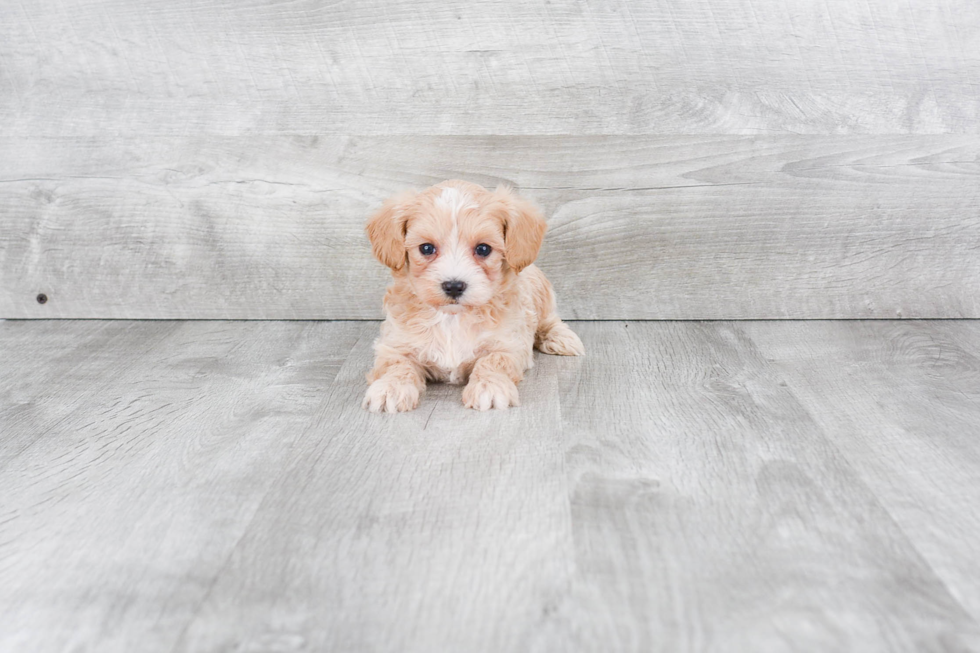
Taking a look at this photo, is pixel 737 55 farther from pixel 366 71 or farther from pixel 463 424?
pixel 463 424

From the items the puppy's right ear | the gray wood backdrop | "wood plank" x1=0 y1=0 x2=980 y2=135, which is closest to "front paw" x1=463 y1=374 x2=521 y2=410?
the puppy's right ear

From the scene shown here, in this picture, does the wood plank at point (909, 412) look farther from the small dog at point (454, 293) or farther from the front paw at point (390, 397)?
the front paw at point (390, 397)

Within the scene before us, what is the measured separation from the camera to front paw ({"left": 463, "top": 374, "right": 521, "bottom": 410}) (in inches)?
81.8

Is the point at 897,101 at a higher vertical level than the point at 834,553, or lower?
higher

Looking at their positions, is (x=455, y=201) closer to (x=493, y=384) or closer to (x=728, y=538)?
(x=493, y=384)

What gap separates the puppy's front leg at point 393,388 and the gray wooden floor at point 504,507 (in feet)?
0.13

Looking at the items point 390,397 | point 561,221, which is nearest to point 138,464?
point 390,397

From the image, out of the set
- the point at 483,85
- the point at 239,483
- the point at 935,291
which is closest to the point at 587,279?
the point at 483,85

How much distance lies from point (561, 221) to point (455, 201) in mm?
839

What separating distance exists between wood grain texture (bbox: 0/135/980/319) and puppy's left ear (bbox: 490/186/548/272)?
0.68 m

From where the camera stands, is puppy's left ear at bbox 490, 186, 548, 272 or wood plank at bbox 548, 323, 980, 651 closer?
wood plank at bbox 548, 323, 980, 651

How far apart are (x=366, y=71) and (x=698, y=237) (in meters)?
1.30

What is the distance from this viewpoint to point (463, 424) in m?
1.99

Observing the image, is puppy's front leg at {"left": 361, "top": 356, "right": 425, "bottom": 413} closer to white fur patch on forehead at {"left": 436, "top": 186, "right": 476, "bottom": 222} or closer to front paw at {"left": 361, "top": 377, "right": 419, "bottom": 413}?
front paw at {"left": 361, "top": 377, "right": 419, "bottom": 413}
